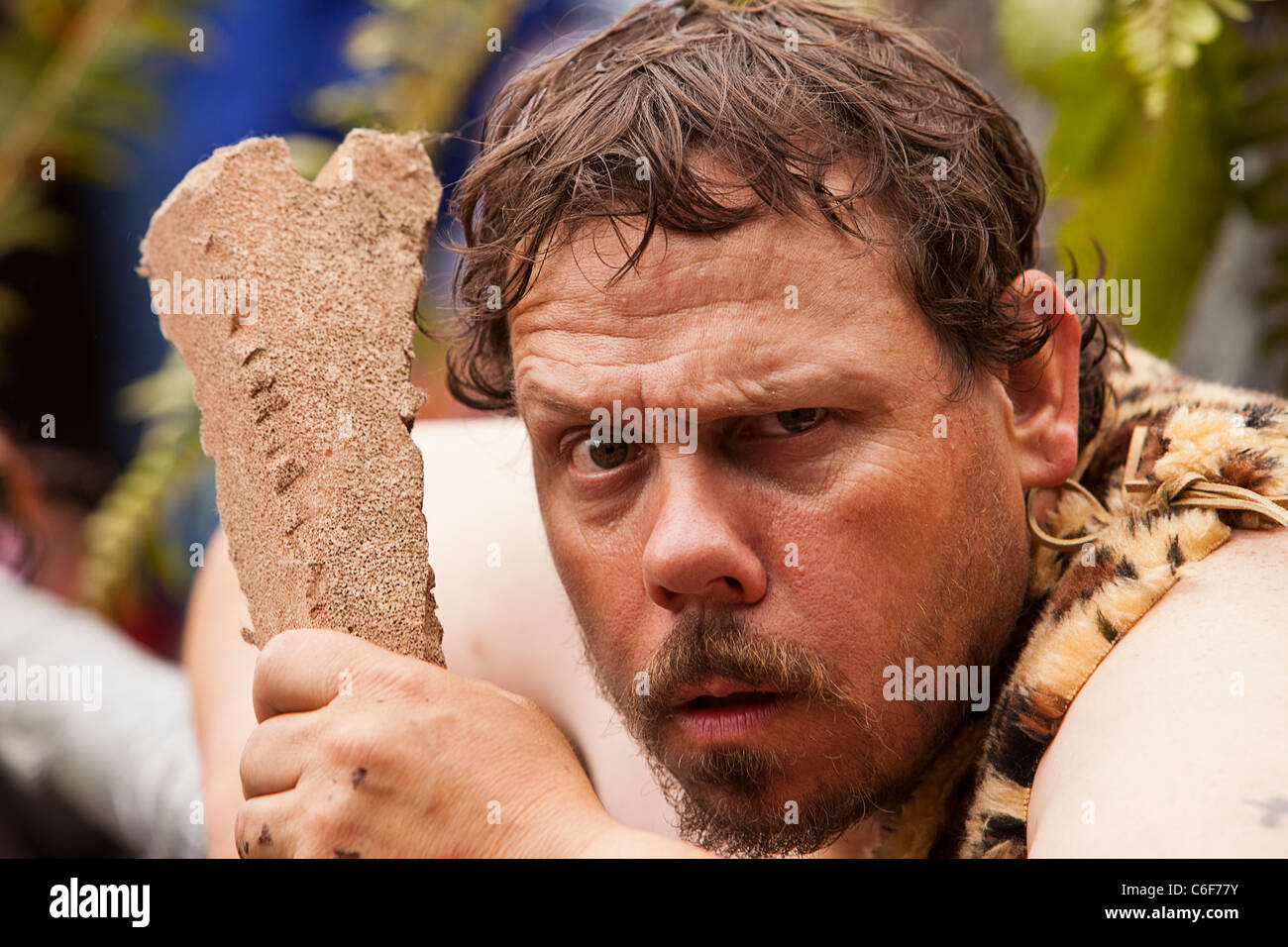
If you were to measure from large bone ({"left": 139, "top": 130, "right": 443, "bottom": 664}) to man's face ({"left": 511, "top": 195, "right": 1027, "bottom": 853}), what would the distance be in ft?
0.77

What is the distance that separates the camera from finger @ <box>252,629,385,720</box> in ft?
4.30

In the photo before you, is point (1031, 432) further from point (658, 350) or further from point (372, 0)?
point (372, 0)

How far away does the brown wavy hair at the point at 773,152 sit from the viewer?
1459mm

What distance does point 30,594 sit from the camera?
10.8ft

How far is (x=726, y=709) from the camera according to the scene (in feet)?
4.76

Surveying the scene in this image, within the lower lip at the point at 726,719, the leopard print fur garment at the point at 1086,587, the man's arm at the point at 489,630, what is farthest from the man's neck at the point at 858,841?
the lower lip at the point at 726,719

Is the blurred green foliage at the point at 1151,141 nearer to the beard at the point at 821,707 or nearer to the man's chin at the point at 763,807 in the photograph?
the beard at the point at 821,707

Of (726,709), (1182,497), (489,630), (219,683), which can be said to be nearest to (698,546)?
(726,709)

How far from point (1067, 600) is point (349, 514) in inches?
37.1

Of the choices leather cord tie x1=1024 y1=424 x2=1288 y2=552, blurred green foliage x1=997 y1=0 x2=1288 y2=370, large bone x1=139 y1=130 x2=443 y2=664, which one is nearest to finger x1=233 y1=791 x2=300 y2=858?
large bone x1=139 y1=130 x2=443 y2=664

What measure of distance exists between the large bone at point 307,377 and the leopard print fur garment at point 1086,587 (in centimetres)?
75

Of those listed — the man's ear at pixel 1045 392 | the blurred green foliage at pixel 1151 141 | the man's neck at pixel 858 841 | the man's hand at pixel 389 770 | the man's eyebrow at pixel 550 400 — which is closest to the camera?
the man's hand at pixel 389 770

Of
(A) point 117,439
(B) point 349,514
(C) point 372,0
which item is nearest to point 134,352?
(A) point 117,439
